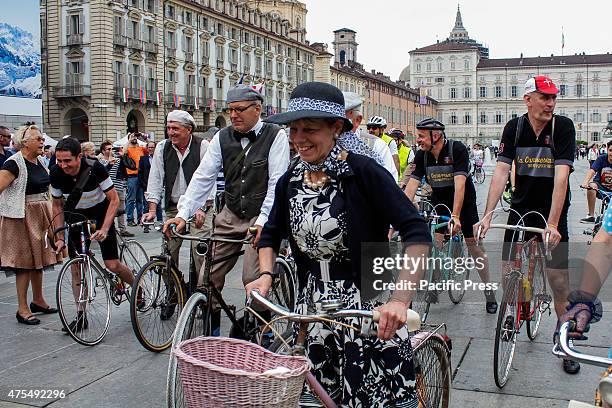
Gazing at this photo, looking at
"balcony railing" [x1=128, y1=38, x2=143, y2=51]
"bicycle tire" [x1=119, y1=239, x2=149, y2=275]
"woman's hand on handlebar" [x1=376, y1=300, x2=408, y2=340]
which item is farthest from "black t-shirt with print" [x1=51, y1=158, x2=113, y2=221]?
"balcony railing" [x1=128, y1=38, x2=143, y2=51]

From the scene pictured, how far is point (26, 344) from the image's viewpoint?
226 inches

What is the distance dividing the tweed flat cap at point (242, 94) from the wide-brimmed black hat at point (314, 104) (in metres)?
2.49

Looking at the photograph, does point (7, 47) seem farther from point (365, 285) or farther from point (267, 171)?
point (365, 285)

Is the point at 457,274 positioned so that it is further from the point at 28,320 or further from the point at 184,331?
the point at 184,331

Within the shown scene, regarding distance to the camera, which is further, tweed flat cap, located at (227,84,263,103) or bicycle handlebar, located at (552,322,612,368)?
tweed flat cap, located at (227,84,263,103)

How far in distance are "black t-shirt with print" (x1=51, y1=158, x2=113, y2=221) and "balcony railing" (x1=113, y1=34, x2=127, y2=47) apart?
162 feet

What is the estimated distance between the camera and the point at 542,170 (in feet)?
17.0

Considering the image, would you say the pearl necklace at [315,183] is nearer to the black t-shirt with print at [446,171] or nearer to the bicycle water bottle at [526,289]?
the bicycle water bottle at [526,289]

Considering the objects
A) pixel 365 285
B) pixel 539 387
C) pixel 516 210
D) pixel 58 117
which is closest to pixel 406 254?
pixel 365 285

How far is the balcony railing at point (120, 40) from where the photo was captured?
172 ft

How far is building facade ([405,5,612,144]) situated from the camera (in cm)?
12681

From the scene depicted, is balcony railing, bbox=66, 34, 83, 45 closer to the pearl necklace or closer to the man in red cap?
the man in red cap

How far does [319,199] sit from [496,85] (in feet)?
448

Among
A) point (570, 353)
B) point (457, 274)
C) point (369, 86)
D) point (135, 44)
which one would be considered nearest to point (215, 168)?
point (457, 274)
